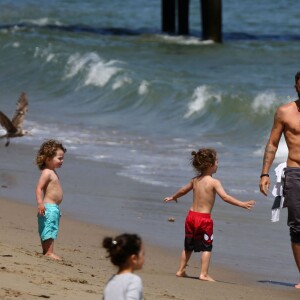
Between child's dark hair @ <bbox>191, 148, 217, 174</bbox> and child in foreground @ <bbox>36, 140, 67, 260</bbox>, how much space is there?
2.92 ft

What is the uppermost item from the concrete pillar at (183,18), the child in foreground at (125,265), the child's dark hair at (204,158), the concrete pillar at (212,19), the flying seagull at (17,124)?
the concrete pillar at (183,18)

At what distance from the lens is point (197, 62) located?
949 inches

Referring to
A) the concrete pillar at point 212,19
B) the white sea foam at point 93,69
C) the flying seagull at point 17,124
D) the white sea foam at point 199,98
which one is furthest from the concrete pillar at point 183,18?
the flying seagull at point 17,124

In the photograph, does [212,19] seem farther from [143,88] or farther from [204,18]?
[143,88]

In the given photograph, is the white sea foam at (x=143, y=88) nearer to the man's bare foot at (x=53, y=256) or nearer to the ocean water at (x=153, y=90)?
the ocean water at (x=153, y=90)

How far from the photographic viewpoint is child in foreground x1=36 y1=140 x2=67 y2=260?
7.30 m

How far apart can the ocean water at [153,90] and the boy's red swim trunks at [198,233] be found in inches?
33.4

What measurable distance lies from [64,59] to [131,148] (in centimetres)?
1046

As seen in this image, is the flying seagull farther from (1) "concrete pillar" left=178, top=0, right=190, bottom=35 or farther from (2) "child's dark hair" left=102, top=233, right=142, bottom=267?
(1) "concrete pillar" left=178, top=0, right=190, bottom=35

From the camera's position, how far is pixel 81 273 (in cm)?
667

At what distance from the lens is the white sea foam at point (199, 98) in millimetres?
17422

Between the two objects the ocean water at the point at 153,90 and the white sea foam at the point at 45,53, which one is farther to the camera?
the white sea foam at the point at 45,53

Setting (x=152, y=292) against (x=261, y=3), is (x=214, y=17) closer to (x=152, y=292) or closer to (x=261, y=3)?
(x=261, y=3)

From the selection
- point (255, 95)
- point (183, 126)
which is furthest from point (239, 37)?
point (183, 126)
